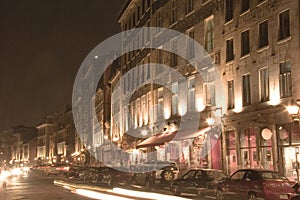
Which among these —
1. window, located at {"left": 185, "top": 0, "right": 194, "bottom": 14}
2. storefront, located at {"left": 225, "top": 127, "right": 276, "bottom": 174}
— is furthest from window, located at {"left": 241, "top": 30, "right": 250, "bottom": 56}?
window, located at {"left": 185, "top": 0, "right": 194, "bottom": 14}

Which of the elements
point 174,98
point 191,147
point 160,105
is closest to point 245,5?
point 191,147

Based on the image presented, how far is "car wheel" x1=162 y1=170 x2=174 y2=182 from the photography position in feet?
108

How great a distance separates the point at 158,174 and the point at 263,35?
10.8 metres

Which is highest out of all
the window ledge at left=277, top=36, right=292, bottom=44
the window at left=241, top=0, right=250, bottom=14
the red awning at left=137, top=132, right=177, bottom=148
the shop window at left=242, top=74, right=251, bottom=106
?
the window at left=241, top=0, right=250, bottom=14

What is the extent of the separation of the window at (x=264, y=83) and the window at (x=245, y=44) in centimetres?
221

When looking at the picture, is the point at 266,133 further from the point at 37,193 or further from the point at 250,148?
the point at 37,193

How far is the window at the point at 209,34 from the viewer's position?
124ft

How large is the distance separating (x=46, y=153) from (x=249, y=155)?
124 meters

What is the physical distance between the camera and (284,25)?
95.6ft

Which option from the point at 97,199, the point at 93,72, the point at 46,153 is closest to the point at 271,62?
the point at 97,199

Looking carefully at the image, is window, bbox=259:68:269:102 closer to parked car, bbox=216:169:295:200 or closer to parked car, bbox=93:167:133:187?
parked car, bbox=216:169:295:200

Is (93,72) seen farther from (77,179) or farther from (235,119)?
(235,119)

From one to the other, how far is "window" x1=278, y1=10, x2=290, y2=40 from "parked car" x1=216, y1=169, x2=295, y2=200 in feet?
32.4

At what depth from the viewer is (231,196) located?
2212 centimetres
